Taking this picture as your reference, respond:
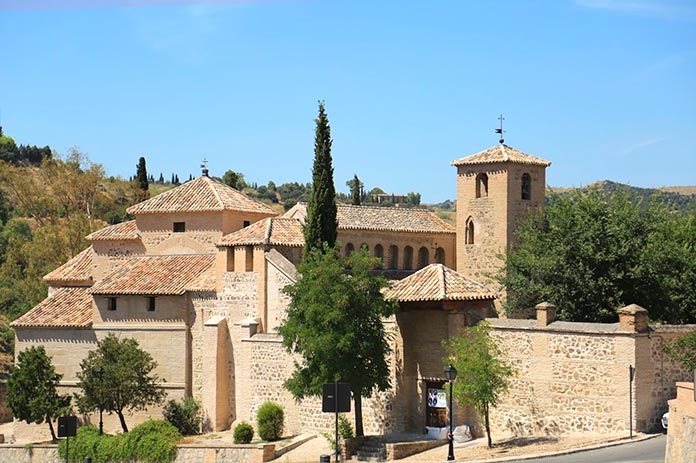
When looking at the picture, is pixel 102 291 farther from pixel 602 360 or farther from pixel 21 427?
pixel 602 360

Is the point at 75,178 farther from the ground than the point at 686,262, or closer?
farther from the ground

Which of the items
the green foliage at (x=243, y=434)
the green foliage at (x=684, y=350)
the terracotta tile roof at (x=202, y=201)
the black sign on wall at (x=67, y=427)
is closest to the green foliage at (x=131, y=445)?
the green foliage at (x=243, y=434)

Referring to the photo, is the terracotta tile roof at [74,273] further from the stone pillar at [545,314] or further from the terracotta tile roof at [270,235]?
the stone pillar at [545,314]

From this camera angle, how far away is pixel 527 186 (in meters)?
46.2

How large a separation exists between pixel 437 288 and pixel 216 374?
36.4 ft

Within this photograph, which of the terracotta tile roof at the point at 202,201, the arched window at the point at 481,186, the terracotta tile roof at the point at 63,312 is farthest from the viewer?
the arched window at the point at 481,186

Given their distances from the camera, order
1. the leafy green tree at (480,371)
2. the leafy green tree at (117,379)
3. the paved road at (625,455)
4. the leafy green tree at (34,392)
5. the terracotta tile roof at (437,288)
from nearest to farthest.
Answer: the paved road at (625,455)
the leafy green tree at (480,371)
the terracotta tile roof at (437,288)
the leafy green tree at (117,379)
the leafy green tree at (34,392)

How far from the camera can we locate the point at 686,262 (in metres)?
36.2

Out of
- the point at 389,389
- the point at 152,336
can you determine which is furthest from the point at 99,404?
the point at 389,389

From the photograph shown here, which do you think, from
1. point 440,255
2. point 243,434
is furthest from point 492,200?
point 243,434

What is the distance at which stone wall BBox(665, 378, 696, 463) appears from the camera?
822 inches

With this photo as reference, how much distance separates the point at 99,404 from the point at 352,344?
11.9 meters

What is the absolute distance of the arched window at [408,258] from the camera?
4881 cm

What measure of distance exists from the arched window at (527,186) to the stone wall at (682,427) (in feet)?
76.6
